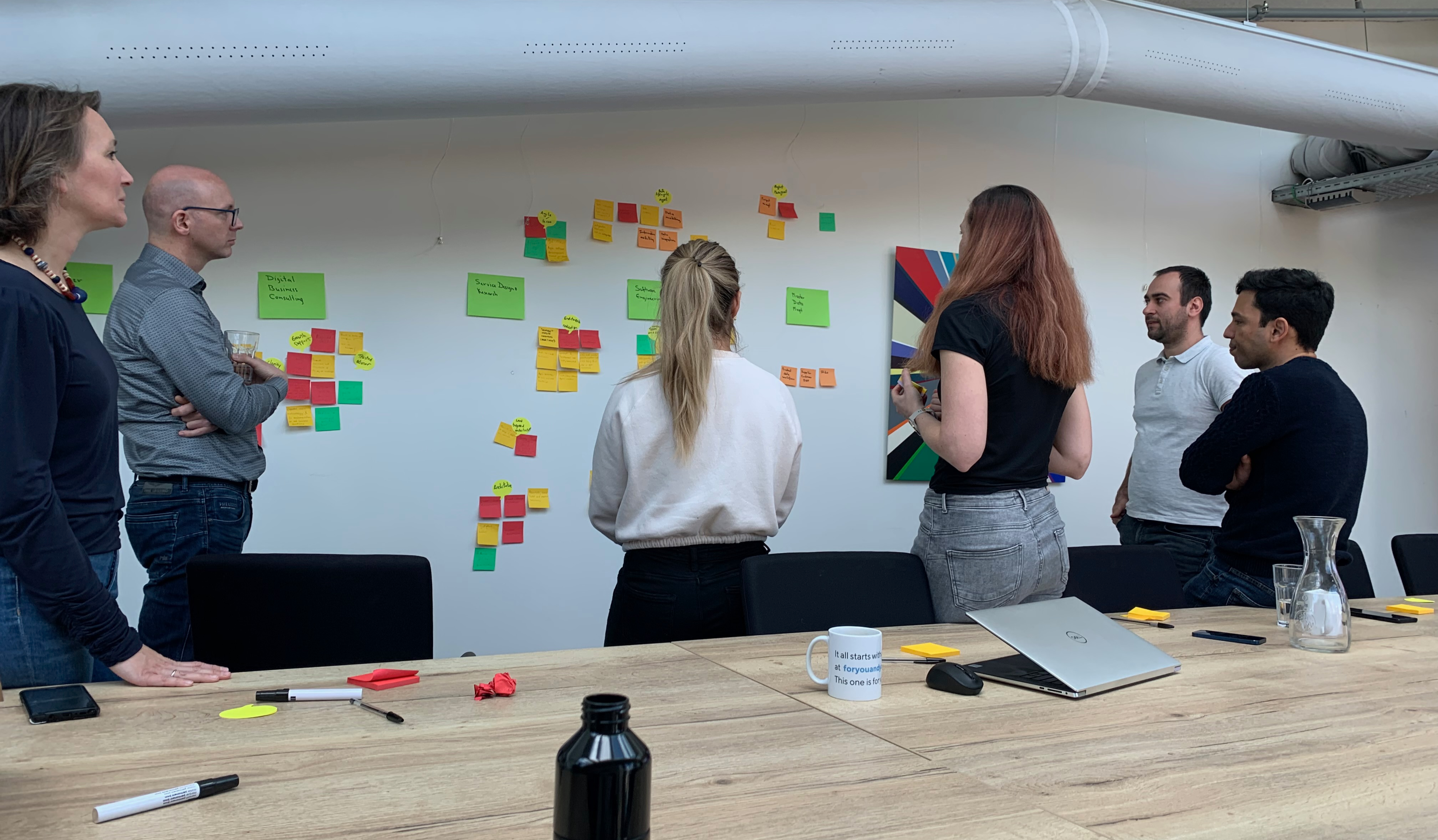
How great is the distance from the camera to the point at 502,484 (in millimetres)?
3336

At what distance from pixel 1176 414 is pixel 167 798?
3.31m

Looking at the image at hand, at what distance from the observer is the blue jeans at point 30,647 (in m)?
1.32

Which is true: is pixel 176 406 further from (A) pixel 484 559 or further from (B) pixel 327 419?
(A) pixel 484 559

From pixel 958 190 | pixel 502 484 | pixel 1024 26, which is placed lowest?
pixel 502 484

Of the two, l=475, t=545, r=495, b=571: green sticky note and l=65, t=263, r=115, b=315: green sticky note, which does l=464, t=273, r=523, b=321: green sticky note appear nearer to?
l=475, t=545, r=495, b=571: green sticky note

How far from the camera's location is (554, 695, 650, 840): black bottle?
0.56 metres

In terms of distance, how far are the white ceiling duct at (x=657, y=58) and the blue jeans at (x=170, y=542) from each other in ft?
3.11

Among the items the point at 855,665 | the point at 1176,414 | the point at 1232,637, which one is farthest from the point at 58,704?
the point at 1176,414

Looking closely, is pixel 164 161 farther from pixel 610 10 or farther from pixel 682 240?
pixel 682 240

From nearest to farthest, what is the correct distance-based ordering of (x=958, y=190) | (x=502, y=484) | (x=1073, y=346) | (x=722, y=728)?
1. (x=722, y=728)
2. (x=1073, y=346)
3. (x=502, y=484)
4. (x=958, y=190)

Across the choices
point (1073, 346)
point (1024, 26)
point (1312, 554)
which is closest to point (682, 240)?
point (1024, 26)

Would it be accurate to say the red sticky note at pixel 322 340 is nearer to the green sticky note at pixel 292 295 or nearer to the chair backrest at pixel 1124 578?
the green sticky note at pixel 292 295

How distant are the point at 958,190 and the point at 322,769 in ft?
11.8

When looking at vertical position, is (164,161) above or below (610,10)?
below
